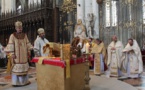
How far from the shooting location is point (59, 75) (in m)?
4.62

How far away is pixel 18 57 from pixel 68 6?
9.02 m

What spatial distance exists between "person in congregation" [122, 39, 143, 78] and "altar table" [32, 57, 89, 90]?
372 cm

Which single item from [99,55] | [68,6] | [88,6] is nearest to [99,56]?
[99,55]

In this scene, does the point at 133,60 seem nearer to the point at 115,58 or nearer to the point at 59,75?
the point at 115,58

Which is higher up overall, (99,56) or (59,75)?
(99,56)

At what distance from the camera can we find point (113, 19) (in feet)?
45.1

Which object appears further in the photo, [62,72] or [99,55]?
[99,55]

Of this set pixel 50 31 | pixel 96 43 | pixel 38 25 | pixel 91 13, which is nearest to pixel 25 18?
pixel 38 25

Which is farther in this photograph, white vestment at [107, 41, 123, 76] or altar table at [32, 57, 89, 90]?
white vestment at [107, 41, 123, 76]

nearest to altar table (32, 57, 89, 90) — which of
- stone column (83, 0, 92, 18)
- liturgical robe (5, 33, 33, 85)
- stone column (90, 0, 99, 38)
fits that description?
liturgical robe (5, 33, 33, 85)

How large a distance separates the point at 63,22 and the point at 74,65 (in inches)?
403

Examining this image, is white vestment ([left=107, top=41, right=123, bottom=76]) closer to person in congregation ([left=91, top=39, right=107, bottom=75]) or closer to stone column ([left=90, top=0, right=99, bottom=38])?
person in congregation ([left=91, top=39, right=107, bottom=75])

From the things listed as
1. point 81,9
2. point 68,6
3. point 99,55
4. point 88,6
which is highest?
point 68,6

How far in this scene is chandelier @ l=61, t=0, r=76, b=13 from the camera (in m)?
14.8
